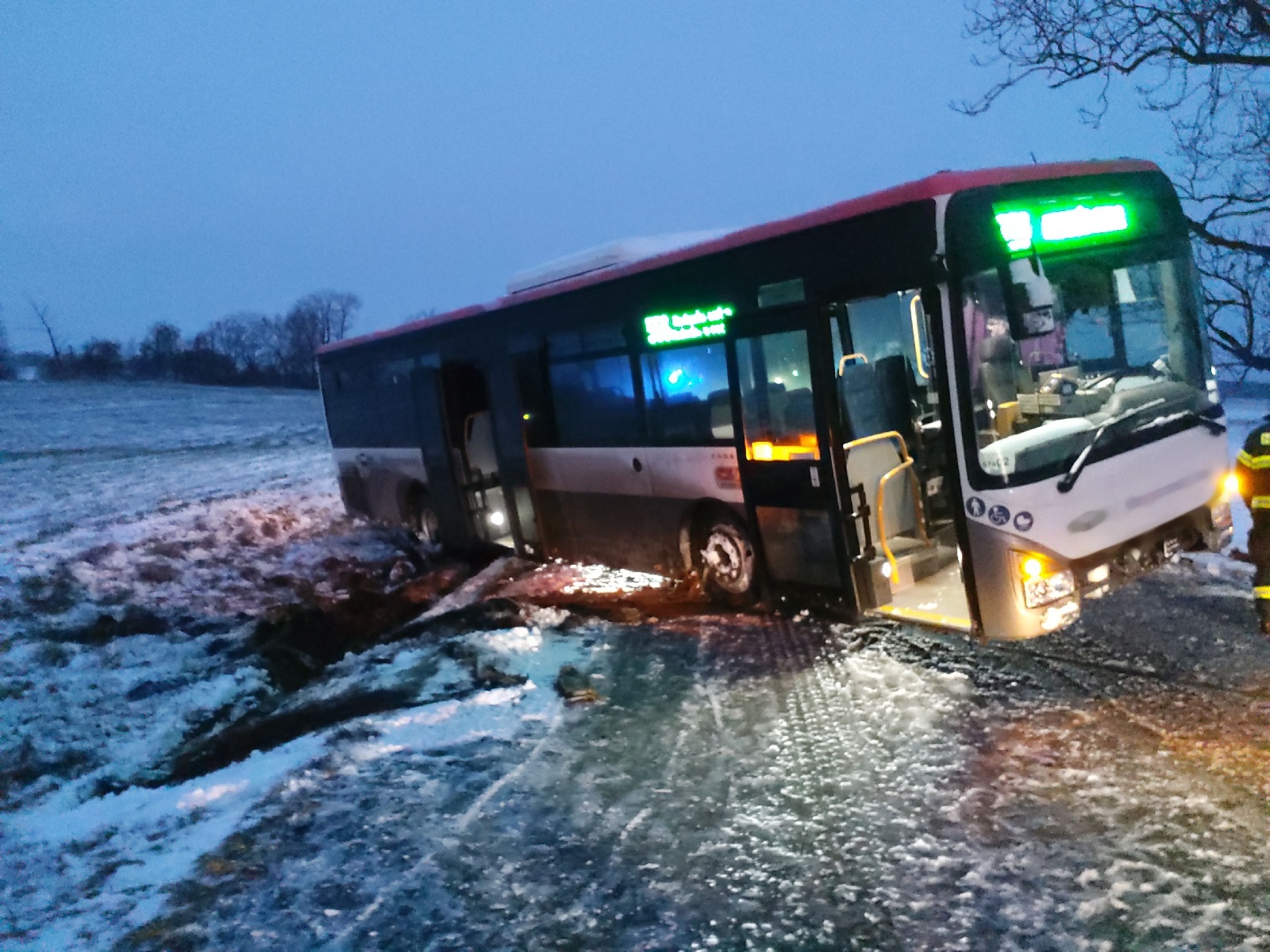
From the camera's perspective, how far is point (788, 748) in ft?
18.0

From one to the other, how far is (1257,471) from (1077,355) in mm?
1313

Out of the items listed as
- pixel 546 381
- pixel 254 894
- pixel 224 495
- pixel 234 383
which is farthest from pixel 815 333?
pixel 234 383

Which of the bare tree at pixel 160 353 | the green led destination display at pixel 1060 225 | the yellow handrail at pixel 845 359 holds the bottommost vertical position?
the yellow handrail at pixel 845 359

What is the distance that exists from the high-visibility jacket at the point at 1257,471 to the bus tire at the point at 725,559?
11.4ft

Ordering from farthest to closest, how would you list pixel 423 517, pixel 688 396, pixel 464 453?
pixel 423 517 → pixel 464 453 → pixel 688 396

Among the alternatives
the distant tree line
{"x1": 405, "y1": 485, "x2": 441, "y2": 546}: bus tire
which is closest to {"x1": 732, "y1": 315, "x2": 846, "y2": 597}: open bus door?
{"x1": 405, "y1": 485, "x2": 441, "y2": 546}: bus tire

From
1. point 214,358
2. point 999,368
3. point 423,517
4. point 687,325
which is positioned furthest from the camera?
point 214,358

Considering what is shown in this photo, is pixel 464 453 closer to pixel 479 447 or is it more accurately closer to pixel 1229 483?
pixel 479 447

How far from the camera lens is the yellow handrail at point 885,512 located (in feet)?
22.4

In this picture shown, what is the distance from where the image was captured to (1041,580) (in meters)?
5.60

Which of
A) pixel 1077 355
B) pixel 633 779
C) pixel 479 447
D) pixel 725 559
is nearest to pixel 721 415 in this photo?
pixel 725 559

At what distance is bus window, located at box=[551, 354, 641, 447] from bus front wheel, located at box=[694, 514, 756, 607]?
116cm

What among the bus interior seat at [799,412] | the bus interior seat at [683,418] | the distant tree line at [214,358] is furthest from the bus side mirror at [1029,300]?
the distant tree line at [214,358]

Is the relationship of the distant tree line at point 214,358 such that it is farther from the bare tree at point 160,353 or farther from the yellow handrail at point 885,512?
the yellow handrail at point 885,512
